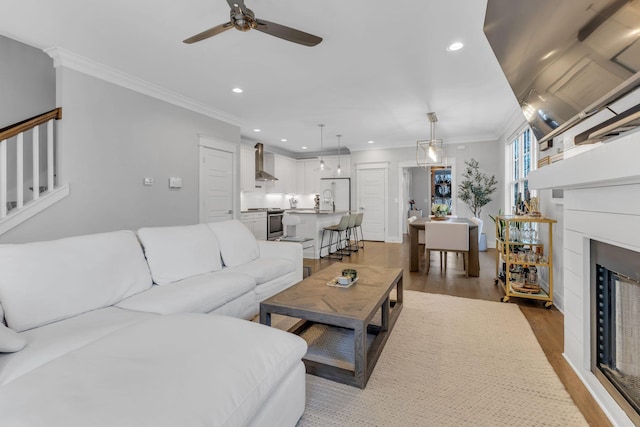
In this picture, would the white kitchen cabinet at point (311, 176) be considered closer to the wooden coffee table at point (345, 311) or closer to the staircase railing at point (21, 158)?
the staircase railing at point (21, 158)

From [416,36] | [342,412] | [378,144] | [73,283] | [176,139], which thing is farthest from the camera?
[378,144]

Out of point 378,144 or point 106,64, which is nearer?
point 106,64

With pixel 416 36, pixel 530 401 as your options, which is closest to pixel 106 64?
pixel 416 36

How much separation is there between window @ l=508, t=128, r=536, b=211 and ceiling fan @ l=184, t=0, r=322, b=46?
11.5 ft

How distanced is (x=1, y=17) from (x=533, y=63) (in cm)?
407

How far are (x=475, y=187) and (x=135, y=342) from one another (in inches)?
269

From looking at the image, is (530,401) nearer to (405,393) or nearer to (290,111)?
(405,393)

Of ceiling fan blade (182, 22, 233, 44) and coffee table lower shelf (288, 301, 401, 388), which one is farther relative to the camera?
ceiling fan blade (182, 22, 233, 44)

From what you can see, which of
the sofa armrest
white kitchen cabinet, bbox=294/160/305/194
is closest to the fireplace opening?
the sofa armrest

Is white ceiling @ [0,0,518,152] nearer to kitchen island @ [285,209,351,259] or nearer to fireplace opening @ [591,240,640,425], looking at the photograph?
kitchen island @ [285,209,351,259]

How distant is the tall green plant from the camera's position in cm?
628

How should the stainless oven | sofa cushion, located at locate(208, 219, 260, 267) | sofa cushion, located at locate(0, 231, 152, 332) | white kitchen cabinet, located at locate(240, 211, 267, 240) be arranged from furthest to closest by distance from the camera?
1. the stainless oven
2. white kitchen cabinet, located at locate(240, 211, 267, 240)
3. sofa cushion, located at locate(208, 219, 260, 267)
4. sofa cushion, located at locate(0, 231, 152, 332)

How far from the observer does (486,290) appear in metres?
3.49

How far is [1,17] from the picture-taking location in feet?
7.98
